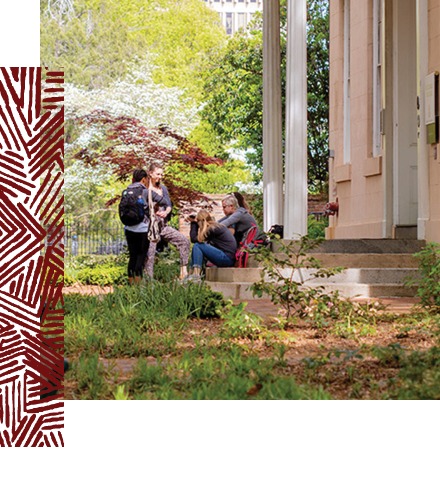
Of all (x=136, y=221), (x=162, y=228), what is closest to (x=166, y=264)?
(x=162, y=228)

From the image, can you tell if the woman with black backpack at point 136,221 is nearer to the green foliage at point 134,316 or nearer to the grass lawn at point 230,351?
the green foliage at point 134,316

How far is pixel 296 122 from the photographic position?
32.2 feet

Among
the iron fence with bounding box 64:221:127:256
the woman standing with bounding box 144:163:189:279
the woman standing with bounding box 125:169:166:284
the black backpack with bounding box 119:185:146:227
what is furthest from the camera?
the iron fence with bounding box 64:221:127:256

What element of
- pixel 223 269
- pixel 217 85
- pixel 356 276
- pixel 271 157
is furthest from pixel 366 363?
pixel 217 85

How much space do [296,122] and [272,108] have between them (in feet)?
8.01

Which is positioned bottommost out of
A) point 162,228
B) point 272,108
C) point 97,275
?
point 97,275

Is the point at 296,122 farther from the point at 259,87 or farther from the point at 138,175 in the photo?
the point at 259,87

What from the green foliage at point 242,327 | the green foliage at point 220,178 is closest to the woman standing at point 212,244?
the green foliage at point 242,327

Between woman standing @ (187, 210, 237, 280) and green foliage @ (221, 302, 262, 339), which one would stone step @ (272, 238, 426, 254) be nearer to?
woman standing @ (187, 210, 237, 280)

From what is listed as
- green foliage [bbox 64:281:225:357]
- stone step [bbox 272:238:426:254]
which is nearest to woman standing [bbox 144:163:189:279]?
stone step [bbox 272:238:426:254]

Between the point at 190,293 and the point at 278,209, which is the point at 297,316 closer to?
the point at 190,293

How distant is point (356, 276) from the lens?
29.6 feet

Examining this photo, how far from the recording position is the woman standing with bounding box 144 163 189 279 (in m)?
9.98
